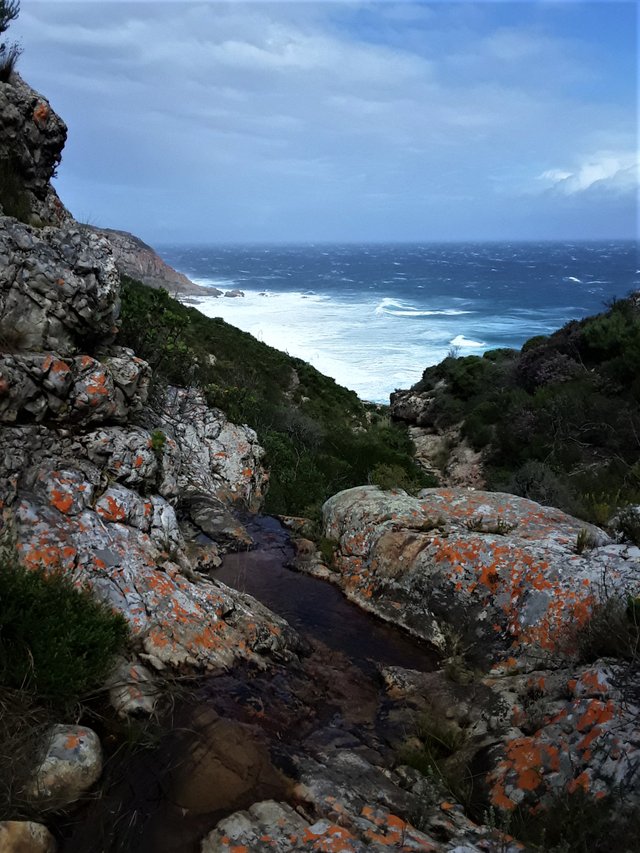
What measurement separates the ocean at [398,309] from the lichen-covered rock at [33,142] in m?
24.0

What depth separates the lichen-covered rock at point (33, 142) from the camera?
8.18 metres

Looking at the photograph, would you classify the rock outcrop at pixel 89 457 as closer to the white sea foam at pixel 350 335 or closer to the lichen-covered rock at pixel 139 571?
the lichen-covered rock at pixel 139 571

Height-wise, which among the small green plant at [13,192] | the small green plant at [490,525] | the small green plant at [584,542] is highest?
the small green plant at [13,192]

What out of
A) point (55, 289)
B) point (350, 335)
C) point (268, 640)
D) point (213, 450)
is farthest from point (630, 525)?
point (350, 335)

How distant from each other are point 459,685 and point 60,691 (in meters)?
3.76

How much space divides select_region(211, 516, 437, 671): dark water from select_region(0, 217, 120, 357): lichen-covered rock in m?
3.77

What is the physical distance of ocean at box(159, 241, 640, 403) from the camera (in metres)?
51.6

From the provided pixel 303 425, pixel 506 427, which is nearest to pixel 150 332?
pixel 303 425

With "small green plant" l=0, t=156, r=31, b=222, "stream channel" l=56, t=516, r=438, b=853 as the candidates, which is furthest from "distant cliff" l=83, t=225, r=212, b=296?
"stream channel" l=56, t=516, r=438, b=853

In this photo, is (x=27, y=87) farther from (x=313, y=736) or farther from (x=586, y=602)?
(x=586, y=602)

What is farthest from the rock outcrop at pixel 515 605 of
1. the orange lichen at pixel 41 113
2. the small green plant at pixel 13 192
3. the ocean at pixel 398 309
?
the ocean at pixel 398 309

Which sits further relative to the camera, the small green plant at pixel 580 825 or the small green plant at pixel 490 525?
the small green plant at pixel 490 525

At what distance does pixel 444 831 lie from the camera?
3617 mm

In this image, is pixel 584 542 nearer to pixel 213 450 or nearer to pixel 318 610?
pixel 318 610
